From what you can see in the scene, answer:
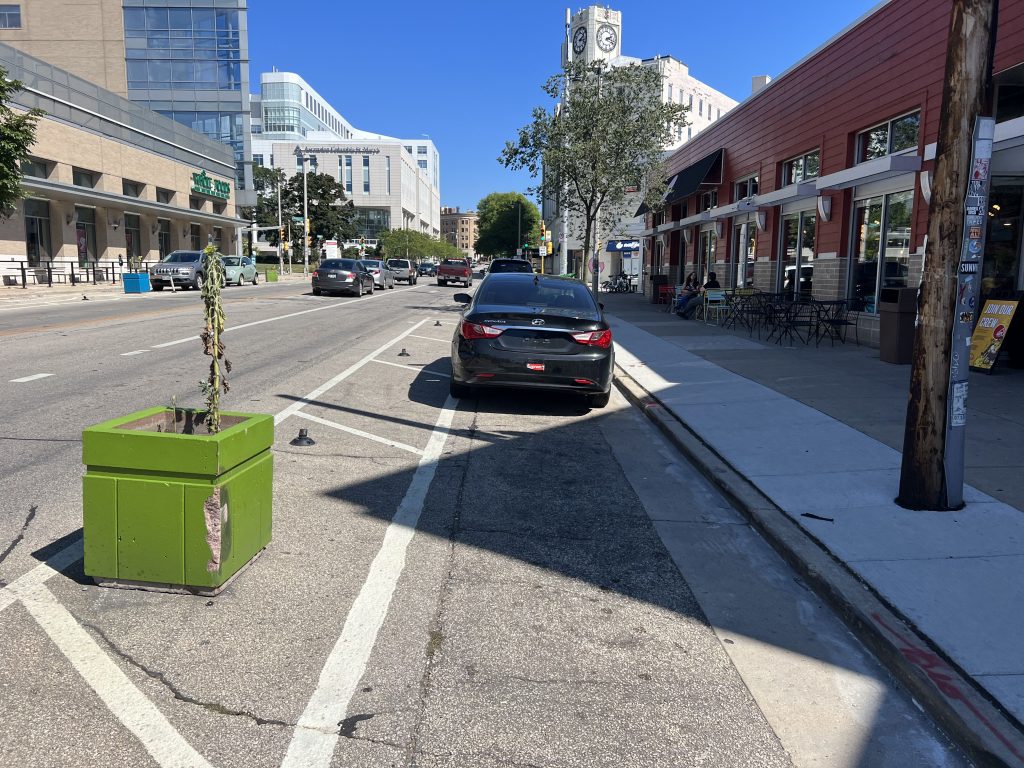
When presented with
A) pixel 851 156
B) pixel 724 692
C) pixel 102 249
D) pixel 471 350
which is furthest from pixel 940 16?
pixel 102 249

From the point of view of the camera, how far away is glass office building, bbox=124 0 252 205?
210 feet

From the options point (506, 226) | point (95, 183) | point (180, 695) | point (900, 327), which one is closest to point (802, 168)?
point (900, 327)

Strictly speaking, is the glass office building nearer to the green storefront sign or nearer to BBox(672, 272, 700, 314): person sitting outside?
the green storefront sign

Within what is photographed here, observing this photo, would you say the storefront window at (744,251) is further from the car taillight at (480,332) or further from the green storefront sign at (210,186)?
the green storefront sign at (210,186)

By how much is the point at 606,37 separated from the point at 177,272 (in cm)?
7697

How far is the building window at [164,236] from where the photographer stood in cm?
5058

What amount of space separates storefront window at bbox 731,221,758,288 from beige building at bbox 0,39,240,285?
84.2 ft

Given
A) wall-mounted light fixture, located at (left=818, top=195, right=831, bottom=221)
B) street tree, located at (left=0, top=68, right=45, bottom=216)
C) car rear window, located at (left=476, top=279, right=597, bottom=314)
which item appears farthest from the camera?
street tree, located at (left=0, top=68, right=45, bottom=216)

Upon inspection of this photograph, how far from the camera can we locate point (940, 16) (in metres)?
13.1

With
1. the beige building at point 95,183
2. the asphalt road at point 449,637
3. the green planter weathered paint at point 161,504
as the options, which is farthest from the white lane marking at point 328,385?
the beige building at point 95,183

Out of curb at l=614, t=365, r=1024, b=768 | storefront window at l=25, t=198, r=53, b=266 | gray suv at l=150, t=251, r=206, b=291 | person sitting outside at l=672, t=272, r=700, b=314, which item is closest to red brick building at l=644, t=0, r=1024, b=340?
person sitting outside at l=672, t=272, r=700, b=314

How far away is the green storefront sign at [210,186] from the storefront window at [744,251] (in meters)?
42.5

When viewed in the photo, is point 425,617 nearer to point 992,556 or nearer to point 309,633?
point 309,633

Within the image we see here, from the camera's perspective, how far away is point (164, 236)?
51750 mm
